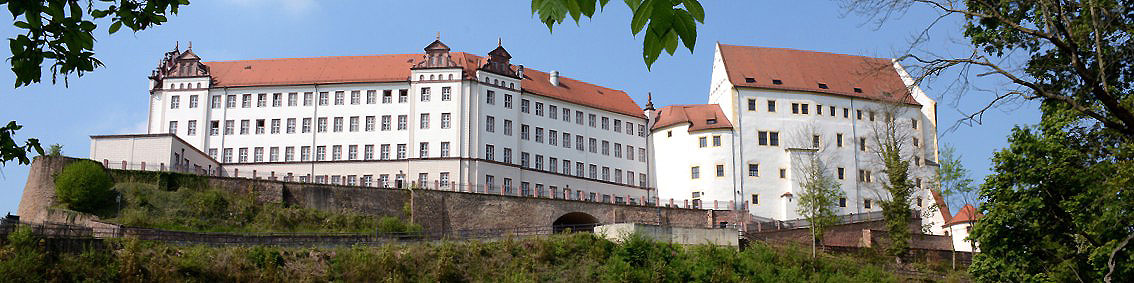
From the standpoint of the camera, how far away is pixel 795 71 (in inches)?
2822

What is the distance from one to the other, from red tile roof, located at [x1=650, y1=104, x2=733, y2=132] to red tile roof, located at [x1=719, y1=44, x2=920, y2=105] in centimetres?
236

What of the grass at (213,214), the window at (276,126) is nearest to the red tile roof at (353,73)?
the window at (276,126)

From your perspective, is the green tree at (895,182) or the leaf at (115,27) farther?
the green tree at (895,182)

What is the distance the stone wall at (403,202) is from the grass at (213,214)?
746 millimetres

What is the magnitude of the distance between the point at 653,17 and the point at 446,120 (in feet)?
193

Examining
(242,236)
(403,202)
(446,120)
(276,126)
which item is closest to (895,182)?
(446,120)

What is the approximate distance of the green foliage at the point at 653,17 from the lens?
17.8ft

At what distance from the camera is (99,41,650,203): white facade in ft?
208

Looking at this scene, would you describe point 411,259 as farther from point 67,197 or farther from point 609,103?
point 609,103

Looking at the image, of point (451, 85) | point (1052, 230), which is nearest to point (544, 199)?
point (451, 85)

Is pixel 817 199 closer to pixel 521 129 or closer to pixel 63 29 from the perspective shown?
pixel 521 129

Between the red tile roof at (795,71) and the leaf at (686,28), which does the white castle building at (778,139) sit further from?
the leaf at (686,28)

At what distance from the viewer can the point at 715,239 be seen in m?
51.9

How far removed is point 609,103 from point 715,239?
22.3m
